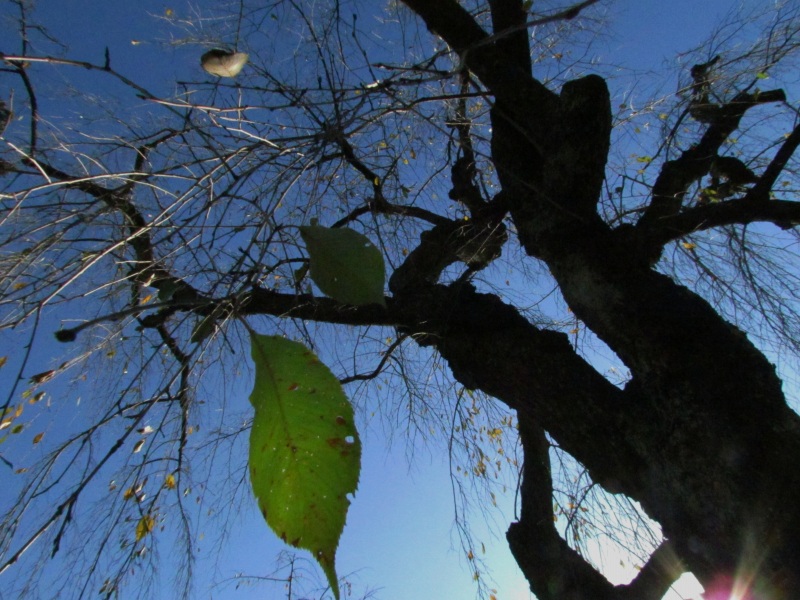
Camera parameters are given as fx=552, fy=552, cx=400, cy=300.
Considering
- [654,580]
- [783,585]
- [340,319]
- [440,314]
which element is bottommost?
[783,585]

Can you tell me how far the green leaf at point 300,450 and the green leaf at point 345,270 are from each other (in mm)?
78

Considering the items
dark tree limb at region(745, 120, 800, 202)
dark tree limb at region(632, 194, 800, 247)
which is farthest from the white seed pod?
dark tree limb at region(745, 120, 800, 202)

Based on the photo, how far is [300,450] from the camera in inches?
15.6

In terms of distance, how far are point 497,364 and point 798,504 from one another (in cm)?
77

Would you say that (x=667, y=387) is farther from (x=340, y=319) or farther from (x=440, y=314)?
(x=340, y=319)

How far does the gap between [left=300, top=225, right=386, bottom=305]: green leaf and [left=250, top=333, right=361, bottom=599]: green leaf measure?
0.08m

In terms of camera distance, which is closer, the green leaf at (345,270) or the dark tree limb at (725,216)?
the green leaf at (345,270)

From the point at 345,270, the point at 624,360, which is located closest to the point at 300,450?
the point at 345,270

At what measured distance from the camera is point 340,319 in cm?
203

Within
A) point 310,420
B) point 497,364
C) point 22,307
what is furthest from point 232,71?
point 22,307

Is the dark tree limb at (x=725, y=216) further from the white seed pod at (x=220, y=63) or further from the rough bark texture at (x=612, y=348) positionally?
the white seed pod at (x=220, y=63)

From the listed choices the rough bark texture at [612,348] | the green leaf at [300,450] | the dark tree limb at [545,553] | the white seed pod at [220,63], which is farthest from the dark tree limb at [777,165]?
the green leaf at [300,450]

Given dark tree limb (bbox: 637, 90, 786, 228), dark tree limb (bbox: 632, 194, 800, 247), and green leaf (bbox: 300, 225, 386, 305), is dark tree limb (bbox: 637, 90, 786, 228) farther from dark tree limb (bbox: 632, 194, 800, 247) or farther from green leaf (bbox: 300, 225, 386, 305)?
green leaf (bbox: 300, 225, 386, 305)

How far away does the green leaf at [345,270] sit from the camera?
46 centimetres
